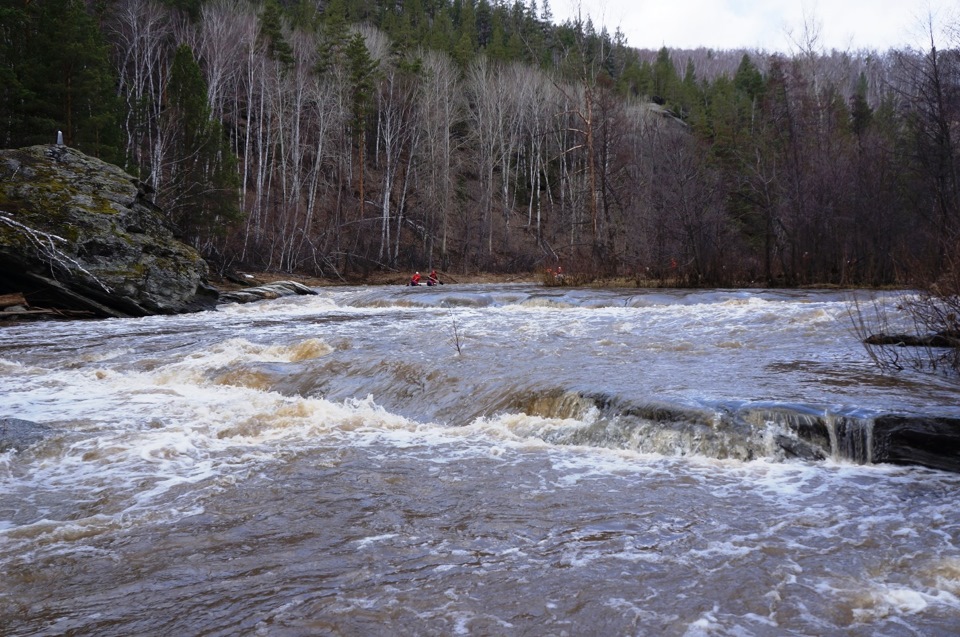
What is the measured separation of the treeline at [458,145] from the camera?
69.1ft

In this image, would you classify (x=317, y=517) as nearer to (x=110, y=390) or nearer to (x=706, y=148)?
(x=110, y=390)

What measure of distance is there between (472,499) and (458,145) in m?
38.4

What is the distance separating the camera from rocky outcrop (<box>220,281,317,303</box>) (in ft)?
65.3

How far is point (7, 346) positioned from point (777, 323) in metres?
12.2

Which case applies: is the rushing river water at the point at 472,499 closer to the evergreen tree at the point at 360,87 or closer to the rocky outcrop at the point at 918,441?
the rocky outcrop at the point at 918,441

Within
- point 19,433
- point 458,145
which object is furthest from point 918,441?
point 458,145

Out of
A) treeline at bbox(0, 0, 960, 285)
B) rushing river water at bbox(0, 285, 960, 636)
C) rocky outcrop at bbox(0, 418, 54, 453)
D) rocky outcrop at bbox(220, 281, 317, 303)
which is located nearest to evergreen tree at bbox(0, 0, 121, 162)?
treeline at bbox(0, 0, 960, 285)

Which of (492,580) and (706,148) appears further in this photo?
(706,148)

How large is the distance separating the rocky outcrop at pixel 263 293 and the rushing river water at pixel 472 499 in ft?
34.4

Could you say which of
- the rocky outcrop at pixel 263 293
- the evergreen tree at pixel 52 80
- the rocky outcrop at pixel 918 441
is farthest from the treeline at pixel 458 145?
the rocky outcrop at pixel 263 293

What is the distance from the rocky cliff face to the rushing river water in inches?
249

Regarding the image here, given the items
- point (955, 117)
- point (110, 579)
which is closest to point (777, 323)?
point (110, 579)

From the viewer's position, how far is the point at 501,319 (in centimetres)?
1384

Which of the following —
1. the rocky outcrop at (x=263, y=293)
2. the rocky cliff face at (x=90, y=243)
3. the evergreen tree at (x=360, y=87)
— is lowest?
the rocky outcrop at (x=263, y=293)
